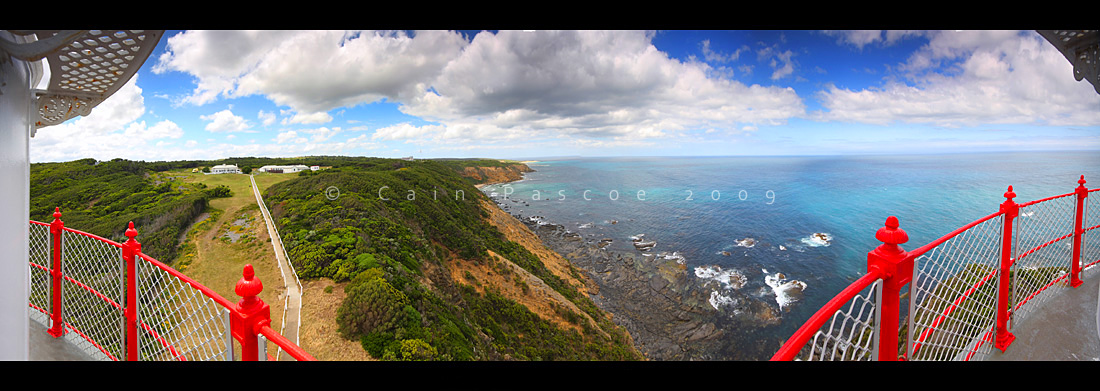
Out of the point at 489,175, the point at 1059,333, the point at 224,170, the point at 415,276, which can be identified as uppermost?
the point at 489,175

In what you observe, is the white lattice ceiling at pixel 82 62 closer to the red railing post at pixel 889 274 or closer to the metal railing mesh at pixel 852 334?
the metal railing mesh at pixel 852 334

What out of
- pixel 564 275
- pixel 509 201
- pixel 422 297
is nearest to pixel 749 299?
pixel 564 275

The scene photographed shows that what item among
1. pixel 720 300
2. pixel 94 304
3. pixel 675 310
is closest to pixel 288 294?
pixel 94 304

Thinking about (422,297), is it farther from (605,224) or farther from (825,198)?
(825,198)

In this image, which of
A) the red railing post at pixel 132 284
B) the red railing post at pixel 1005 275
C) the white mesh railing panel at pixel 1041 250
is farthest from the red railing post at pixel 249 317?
the white mesh railing panel at pixel 1041 250

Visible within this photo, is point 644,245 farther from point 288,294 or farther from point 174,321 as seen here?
point 174,321

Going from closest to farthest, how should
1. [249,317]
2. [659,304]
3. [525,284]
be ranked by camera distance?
[249,317]
[525,284]
[659,304]
